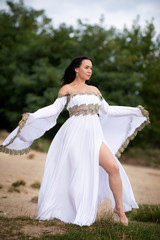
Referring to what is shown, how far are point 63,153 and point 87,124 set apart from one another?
1.76ft

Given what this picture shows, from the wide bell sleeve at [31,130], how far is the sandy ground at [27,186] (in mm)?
1206

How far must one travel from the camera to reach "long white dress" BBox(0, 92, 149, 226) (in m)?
3.67

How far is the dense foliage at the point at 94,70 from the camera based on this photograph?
52.2ft


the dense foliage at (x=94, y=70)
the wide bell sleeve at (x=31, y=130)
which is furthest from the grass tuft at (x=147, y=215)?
the dense foliage at (x=94, y=70)

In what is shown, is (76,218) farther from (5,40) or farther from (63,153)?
(5,40)

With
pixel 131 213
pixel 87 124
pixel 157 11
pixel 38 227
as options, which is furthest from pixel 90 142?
pixel 157 11

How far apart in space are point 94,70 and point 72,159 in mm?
12619

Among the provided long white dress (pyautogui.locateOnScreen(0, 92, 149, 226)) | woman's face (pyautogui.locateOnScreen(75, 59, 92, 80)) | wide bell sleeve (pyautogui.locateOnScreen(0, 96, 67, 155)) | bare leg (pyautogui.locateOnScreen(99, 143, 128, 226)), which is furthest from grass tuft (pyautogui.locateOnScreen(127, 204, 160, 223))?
woman's face (pyautogui.locateOnScreen(75, 59, 92, 80))

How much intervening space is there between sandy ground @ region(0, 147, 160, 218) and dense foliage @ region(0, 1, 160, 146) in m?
5.70

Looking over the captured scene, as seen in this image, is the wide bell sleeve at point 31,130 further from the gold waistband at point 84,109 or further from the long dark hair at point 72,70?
the long dark hair at point 72,70

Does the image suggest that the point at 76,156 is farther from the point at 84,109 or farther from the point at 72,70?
the point at 72,70

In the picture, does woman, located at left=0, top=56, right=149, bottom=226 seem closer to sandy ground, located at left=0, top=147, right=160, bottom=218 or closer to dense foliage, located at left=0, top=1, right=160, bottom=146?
sandy ground, located at left=0, top=147, right=160, bottom=218

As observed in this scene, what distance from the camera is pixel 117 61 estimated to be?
16.6 metres

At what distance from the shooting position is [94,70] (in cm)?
1588
